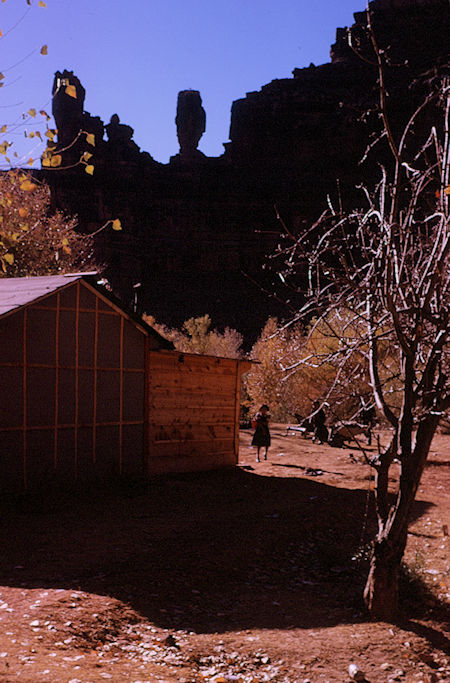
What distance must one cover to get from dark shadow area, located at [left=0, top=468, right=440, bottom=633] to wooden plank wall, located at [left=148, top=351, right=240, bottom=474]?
4.81ft

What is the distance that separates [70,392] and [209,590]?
6408 mm

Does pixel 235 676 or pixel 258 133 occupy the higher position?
pixel 258 133

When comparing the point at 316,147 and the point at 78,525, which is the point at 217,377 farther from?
the point at 316,147

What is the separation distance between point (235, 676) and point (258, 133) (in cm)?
8597

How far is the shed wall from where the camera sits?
11.9 metres

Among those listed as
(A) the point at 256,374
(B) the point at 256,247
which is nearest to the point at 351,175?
(B) the point at 256,247

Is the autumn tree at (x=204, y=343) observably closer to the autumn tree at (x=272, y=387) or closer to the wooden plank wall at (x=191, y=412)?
the autumn tree at (x=272, y=387)

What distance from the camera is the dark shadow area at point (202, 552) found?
7246 mm

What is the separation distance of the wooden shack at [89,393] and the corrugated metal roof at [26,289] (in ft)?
0.12

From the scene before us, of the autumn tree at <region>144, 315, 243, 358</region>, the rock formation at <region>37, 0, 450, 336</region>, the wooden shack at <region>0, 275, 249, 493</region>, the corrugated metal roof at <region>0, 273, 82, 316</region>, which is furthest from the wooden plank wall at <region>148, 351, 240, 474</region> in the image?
the rock formation at <region>37, 0, 450, 336</region>

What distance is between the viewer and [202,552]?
30.0 ft

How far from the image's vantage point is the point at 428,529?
1130 cm

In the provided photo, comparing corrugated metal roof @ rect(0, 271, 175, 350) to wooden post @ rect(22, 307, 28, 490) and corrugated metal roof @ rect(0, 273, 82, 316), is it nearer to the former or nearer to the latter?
corrugated metal roof @ rect(0, 273, 82, 316)

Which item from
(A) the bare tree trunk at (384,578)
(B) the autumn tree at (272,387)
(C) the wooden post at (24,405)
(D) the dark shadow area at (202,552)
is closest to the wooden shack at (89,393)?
(C) the wooden post at (24,405)
